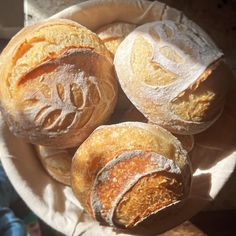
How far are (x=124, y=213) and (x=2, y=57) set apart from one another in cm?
30

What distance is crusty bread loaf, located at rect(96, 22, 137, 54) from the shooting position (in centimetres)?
83

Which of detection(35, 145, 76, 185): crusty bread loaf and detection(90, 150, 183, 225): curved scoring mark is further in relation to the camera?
detection(35, 145, 76, 185): crusty bread loaf

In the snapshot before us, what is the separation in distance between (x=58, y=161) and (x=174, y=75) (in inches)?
9.1

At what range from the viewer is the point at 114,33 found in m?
0.84

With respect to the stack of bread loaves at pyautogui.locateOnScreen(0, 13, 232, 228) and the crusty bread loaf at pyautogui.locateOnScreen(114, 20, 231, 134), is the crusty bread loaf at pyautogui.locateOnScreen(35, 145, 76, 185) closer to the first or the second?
the stack of bread loaves at pyautogui.locateOnScreen(0, 13, 232, 228)

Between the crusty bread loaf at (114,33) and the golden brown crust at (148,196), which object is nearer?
the golden brown crust at (148,196)

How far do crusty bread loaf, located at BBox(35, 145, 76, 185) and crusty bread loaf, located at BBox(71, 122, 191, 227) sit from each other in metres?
0.07

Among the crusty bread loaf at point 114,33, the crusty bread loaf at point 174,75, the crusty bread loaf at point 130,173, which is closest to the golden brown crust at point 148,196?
the crusty bread loaf at point 130,173

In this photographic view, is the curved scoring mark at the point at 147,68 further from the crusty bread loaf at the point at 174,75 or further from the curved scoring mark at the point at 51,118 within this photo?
the curved scoring mark at the point at 51,118

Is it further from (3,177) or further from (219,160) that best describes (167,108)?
(3,177)

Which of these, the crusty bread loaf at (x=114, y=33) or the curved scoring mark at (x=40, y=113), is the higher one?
the crusty bread loaf at (x=114, y=33)

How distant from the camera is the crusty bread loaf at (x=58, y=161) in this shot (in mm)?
817

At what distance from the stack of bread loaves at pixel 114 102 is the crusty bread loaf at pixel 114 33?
0.12ft

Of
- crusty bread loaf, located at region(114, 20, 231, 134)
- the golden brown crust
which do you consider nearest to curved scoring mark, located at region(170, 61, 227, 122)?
crusty bread loaf, located at region(114, 20, 231, 134)
